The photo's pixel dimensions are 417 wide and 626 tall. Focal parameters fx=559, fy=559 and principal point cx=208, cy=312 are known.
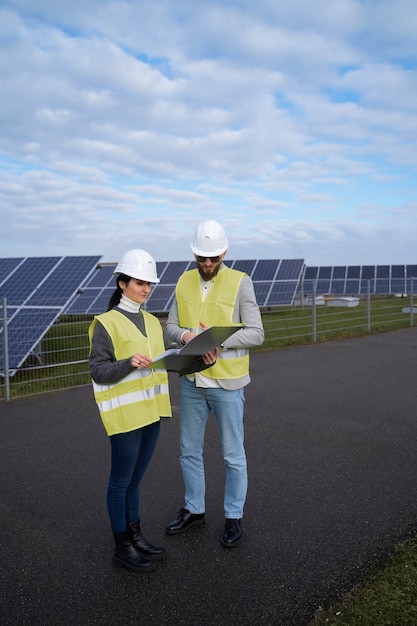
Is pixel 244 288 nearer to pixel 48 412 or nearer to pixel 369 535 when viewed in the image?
pixel 369 535

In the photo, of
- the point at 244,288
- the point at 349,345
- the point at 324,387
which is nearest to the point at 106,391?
the point at 244,288

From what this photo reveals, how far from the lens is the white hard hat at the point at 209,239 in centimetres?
334

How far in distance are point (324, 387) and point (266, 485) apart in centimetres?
396

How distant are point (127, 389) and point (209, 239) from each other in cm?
100

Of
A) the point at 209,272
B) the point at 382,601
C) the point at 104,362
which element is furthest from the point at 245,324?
the point at 382,601

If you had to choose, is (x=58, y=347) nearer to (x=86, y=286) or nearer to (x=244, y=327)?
(x=86, y=286)

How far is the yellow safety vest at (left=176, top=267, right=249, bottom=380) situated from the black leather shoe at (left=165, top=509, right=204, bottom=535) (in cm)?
100

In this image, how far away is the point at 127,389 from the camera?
3127 millimetres

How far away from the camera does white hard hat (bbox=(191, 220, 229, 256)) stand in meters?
3.34

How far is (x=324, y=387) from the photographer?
8203 mm

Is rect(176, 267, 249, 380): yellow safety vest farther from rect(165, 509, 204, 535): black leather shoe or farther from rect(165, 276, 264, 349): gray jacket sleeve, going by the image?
rect(165, 509, 204, 535): black leather shoe

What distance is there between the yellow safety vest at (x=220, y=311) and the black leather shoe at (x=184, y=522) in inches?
39.2

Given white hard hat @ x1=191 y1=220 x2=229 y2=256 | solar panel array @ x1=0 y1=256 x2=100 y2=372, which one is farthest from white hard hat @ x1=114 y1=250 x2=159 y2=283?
solar panel array @ x1=0 y1=256 x2=100 y2=372

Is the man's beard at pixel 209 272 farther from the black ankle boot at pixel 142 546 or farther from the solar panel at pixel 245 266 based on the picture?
the solar panel at pixel 245 266
